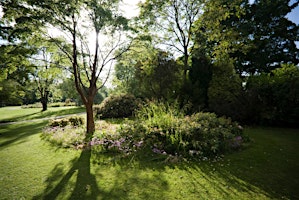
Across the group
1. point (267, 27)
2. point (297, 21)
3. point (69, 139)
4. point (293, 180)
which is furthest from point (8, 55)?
point (297, 21)

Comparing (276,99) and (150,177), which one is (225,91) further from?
(150,177)

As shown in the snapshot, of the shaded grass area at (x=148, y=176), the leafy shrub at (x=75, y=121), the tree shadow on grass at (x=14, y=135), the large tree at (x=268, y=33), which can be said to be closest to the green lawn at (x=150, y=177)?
the shaded grass area at (x=148, y=176)

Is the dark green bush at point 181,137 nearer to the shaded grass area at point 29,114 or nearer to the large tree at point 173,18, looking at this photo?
the large tree at point 173,18

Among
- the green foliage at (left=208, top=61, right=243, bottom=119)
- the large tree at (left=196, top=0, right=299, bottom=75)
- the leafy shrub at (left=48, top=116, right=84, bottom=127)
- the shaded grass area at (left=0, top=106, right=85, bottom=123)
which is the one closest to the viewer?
the leafy shrub at (left=48, top=116, right=84, bottom=127)

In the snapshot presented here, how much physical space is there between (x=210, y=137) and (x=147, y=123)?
85.5 inches

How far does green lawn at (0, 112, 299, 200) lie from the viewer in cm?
312

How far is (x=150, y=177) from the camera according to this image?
3736mm

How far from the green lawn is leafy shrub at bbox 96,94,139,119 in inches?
348

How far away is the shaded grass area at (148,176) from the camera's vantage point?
3.13 metres

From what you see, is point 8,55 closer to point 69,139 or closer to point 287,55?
point 69,139

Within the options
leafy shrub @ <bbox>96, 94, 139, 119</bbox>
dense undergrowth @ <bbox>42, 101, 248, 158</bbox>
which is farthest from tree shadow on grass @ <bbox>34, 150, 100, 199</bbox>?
leafy shrub @ <bbox>96, 94, 139, 119</bbox>

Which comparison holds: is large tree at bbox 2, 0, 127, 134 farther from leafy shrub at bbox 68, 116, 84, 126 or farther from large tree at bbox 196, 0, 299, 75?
large tree at bbox 196, 0, 299, 75

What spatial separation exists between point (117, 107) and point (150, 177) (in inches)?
434

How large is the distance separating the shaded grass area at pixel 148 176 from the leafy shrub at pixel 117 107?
8757 millimetres
